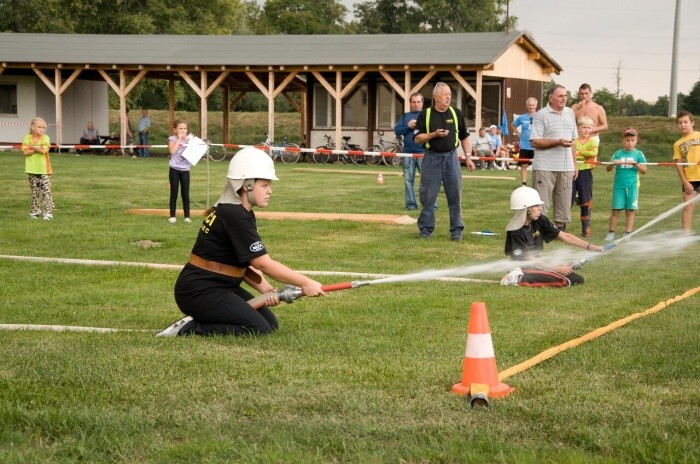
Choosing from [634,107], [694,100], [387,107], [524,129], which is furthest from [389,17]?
[524,129]

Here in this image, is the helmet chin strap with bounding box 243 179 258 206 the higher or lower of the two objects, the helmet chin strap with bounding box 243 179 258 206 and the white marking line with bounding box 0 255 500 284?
the higher

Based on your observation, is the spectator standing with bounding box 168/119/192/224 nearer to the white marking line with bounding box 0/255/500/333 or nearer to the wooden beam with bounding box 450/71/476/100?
the white marking line with bounding box 0/255/500/333

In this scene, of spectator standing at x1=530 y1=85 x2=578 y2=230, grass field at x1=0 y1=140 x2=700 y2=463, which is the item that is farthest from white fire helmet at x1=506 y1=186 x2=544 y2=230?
spectator standing at x1=530 y1=85 x2=578 y2=230

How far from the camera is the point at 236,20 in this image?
8844 cm

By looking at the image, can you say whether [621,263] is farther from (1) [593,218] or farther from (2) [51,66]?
(2) [51,66]

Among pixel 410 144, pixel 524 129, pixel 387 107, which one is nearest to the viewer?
pixel 410 144

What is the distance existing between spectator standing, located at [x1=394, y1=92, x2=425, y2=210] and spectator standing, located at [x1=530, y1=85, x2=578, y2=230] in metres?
4.66

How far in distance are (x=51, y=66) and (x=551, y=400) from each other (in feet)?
136

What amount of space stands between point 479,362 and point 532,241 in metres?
5.74

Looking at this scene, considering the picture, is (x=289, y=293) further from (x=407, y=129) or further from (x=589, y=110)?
(x=407, y=129)

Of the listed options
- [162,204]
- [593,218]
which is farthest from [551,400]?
[162,204]

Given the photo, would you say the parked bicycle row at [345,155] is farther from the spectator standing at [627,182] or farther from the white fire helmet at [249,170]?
the white fire helmet at [249,170]

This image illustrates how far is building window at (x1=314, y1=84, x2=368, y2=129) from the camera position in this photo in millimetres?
43906

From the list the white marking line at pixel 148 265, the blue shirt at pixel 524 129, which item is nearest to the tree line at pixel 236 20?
the blue shirt at pixel 524 129
